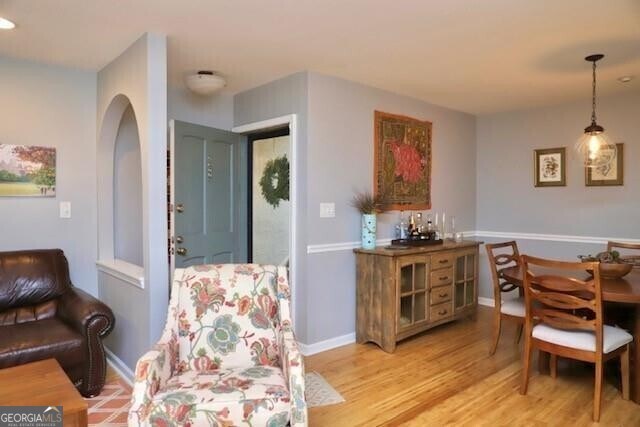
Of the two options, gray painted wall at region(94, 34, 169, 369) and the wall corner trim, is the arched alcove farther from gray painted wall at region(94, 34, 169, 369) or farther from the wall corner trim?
gray painted wall at region(94, 34, 169, 369)

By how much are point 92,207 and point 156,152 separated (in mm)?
1192

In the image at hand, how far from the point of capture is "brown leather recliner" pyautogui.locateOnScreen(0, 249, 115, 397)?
2430 mm

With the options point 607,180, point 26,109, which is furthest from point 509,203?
point 26,109

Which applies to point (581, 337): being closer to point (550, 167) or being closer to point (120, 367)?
point (550, 167)

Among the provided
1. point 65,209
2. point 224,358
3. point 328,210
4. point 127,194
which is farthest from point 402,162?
point 65,209

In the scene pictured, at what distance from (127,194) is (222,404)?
247 cm

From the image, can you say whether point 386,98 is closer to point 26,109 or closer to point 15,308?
point 26,109

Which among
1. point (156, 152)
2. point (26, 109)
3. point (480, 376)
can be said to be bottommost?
point (480, 376)

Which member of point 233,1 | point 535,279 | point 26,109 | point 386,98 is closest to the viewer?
point 233,1

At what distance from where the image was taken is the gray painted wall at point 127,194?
11.6 ft

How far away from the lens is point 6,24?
2.42 m

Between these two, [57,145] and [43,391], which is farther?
[57,145]

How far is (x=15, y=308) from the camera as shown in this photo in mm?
2814

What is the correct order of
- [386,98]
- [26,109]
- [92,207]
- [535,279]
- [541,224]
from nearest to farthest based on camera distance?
[535,279] → [26,109] → [92,207] → [386,98] → [541,224]
